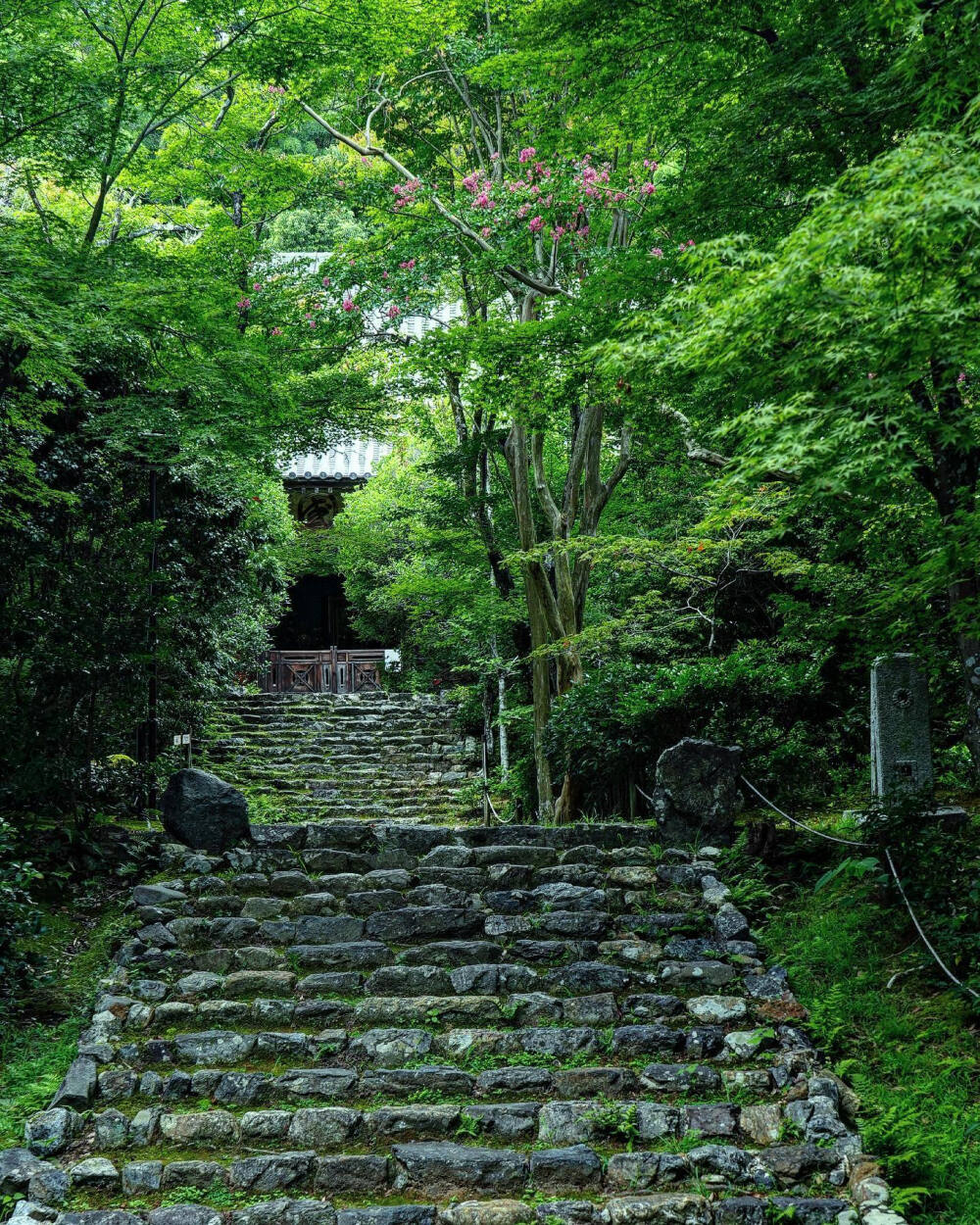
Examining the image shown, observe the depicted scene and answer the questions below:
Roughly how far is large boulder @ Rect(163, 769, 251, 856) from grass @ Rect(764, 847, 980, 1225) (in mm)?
4482

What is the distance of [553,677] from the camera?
12.9m

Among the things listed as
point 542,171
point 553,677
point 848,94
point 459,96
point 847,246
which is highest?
point 459,96

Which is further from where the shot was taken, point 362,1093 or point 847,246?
A: point 362,1093

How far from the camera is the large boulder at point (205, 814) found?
8.16m

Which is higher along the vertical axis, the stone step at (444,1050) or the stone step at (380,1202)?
the stone step at (444,1050)

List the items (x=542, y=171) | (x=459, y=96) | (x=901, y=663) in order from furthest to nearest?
(x=459, y=96) → (x=542, y=171) → (x=901, y=663)

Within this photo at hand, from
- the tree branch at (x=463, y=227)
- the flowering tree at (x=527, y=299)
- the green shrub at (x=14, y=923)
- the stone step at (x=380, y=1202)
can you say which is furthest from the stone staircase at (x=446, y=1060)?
the tree branch at (x=463, y=227)

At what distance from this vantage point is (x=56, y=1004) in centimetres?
628

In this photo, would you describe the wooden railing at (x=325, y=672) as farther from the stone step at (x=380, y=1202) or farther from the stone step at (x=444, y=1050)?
the stone step at (x=380, y=1202)

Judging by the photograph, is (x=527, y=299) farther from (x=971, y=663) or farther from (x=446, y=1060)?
(x=446, y=1060)

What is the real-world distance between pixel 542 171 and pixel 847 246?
706 cm

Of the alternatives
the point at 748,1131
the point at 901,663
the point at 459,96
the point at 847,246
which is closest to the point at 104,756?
the point at 748,1131

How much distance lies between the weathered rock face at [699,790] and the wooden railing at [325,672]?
14.2 meters

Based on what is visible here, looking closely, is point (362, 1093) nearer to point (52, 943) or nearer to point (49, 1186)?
point (49, 1186)
